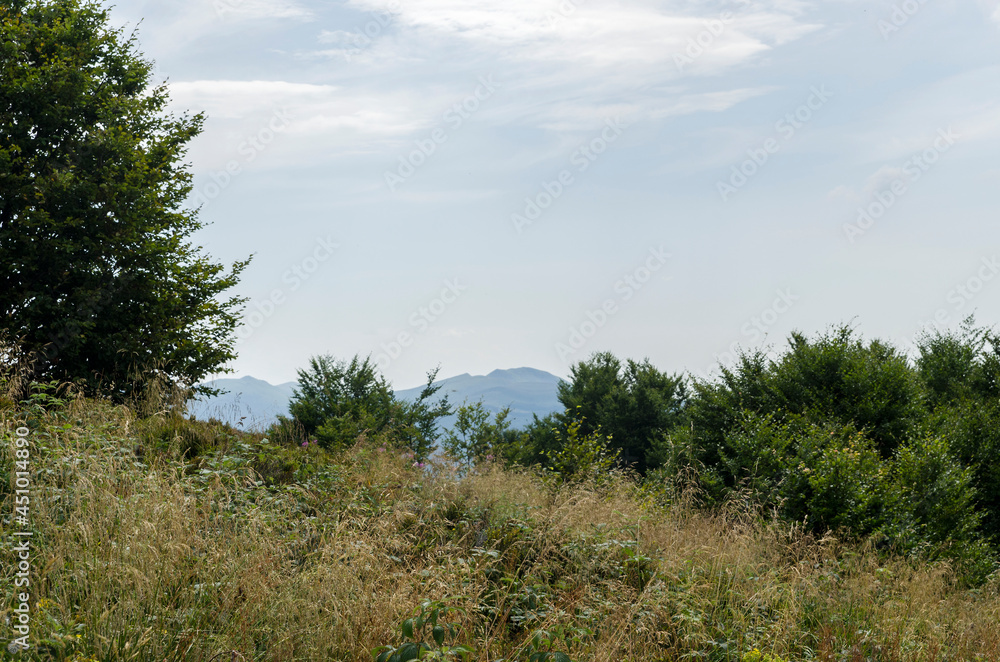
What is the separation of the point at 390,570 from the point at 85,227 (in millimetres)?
11430

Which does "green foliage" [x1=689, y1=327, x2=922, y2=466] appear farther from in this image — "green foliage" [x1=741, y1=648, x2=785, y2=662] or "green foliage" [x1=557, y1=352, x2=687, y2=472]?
"green foliage" [x1=557, y1=352, x2=687, y2=472]

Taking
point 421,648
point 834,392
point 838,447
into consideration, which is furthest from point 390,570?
point 834,392

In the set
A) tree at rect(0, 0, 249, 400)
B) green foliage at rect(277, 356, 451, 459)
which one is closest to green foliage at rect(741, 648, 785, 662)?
tree at rect(0, 0, 249, 400)

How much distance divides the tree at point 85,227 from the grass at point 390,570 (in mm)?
6431

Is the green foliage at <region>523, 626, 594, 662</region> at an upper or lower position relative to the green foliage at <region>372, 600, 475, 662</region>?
lower

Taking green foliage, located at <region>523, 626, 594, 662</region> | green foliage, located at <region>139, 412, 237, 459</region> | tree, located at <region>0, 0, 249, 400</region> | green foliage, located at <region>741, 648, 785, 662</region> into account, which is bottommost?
green foliage, located at <region>741, 648, 785, 662</region>

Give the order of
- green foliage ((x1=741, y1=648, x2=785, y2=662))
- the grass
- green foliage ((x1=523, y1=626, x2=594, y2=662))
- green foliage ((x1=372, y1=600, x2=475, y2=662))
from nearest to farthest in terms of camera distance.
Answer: green foliage ((x1=372, y1=600, x2=475, y2=662)), the grass, green foliage ((x1=523, y1=626, x2=594, y2=662)), green foliage ((x1=741, y1=648, x2=785, y2=662))

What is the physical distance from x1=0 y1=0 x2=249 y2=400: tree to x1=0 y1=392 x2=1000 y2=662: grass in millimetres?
6431

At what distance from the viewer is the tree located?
1280 cm

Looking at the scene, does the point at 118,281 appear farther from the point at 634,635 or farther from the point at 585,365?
the point at 585,365

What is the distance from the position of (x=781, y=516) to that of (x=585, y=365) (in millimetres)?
26395

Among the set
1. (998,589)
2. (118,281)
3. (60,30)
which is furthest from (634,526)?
(60,30)

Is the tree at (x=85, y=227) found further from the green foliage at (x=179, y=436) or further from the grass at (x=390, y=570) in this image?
the grass at (x=390, y=570)

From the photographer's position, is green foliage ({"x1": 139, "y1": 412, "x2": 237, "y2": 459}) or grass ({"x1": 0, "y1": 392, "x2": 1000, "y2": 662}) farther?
green foliage ({"x1": 139, "y1": 412, "x2": 237, "y2": 459})
